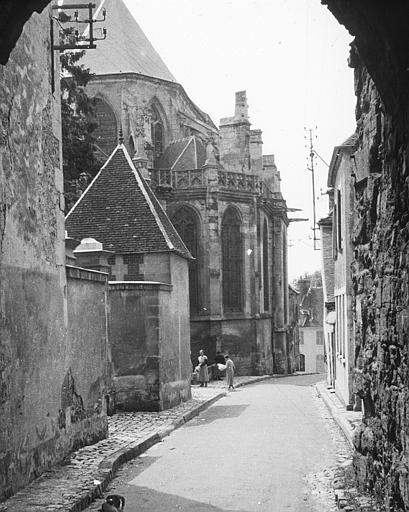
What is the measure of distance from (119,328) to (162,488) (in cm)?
1011

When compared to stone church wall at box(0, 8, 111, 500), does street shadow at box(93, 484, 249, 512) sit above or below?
below

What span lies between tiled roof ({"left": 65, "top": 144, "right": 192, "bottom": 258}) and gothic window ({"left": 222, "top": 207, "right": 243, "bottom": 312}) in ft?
62.2

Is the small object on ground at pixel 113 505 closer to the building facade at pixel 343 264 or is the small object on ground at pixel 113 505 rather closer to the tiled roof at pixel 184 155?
Answer: the building facade at pixel 343 264

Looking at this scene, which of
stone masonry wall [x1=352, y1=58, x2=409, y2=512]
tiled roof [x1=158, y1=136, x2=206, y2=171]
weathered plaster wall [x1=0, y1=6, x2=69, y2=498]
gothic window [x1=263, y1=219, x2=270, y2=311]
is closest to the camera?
stone masonry wall [x1=352, y1=58, x2=409, y2=512]

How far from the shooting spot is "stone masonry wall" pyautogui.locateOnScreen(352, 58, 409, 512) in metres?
6.55

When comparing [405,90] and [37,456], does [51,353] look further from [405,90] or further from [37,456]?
[405,90]

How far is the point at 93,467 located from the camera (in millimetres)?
11180

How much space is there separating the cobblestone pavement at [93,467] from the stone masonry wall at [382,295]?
10.7 feet

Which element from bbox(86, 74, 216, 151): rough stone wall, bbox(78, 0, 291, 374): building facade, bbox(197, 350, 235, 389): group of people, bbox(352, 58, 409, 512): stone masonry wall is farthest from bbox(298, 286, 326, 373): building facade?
bbox(352, 58, 409, 512): stone masonry wall

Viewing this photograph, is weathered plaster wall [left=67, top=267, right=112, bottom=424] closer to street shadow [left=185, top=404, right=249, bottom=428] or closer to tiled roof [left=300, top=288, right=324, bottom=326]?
street shadow [left=185, top=404, right=249, bottom=428]

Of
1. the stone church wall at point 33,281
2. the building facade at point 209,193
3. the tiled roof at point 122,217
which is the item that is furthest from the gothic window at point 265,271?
the stone church wall at point 33,281

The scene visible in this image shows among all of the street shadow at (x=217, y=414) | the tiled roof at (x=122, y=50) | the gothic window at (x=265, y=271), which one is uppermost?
the tiled roof at (x=122, y=50)

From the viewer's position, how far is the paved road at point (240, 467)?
912cm

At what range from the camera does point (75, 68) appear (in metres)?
35.9
